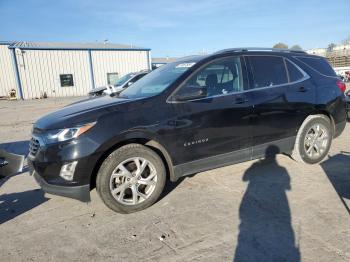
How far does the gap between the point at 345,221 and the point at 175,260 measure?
1.88m

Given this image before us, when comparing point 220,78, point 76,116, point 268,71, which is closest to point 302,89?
point 268,71

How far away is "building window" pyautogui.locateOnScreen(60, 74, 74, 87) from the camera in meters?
29.6

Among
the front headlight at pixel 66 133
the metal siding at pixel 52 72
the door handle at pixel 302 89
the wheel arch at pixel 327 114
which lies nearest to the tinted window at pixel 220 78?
the door handle at pixel 302 89

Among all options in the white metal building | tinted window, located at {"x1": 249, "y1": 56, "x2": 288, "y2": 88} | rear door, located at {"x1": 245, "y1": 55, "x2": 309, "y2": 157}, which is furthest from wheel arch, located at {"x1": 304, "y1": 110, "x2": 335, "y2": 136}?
the white metal building

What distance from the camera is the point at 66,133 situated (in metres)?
3.34

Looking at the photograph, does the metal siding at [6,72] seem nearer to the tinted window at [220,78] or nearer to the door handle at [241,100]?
the tinted window at [220,78]

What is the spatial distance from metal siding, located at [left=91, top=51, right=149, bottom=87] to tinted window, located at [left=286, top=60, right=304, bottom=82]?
93.0ft

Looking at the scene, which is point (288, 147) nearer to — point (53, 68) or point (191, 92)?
point (191, 92)

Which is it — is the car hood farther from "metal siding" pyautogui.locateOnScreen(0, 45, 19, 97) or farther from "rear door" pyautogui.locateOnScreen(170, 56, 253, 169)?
"metal siding" pyautogui.locateOnScreen(0, 45, 19, 97)

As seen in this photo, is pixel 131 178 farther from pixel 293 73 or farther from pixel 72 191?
pixel 293 73

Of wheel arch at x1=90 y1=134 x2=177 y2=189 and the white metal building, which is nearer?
wheel arch at x1=90 y1=134 x2=177 y2=189

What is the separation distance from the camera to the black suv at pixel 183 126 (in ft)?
11.1

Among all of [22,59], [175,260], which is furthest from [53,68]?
[175,260]

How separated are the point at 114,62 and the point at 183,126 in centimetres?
2978
